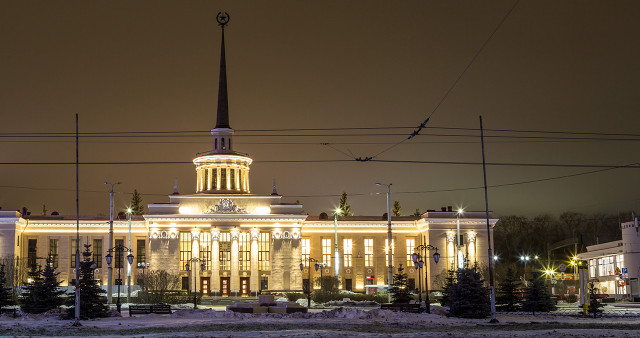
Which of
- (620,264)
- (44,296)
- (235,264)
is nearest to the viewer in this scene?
(44,296)

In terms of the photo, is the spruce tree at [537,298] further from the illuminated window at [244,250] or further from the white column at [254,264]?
the illuminated window at [244,250]

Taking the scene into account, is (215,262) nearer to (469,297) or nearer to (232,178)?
(232,178)

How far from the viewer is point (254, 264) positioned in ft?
332

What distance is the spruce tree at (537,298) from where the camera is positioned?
53.6 meters

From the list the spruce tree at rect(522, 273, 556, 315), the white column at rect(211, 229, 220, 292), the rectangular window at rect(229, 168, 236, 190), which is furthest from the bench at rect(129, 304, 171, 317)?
the rectangular window at rect(229, 168, 236, 190)

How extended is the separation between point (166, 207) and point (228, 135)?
1171 centimetres

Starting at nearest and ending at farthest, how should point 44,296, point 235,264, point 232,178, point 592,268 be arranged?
point 44,296 < point 235,264 < point 232,178 < point 592,268

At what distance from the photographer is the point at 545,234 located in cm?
14762

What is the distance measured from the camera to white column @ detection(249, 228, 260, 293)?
100 m

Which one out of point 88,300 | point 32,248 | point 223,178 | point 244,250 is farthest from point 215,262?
point 88,300

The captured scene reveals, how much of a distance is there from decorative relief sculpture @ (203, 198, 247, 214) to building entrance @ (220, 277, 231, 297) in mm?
7714

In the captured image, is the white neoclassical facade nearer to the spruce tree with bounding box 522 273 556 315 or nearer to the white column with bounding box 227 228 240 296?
the white column with bounding box 227 228 240 296

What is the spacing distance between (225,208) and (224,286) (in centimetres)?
900

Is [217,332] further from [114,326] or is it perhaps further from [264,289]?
[264,289]
